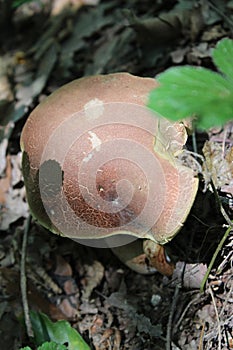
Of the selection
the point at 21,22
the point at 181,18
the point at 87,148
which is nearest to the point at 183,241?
the point at 87,148

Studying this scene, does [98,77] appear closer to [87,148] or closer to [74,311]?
[87,148]

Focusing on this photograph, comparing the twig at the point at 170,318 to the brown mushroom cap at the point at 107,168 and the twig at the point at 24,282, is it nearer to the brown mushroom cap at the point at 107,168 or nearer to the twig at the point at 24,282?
the brown mushroom cap at the point at 107,168

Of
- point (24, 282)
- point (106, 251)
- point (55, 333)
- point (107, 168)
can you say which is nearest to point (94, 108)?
point (107, 168)

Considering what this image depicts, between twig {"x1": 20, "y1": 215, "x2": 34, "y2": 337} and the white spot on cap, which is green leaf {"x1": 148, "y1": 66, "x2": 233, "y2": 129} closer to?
the white spot on cap

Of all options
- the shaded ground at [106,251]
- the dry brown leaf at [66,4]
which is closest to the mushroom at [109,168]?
the shaded ground at [106,251]

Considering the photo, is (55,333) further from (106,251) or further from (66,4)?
(66,4)

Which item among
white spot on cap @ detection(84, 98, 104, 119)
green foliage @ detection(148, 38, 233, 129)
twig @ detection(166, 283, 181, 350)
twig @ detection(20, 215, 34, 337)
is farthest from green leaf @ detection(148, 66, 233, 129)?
twig @ detection(20, 215, 34, 337)
